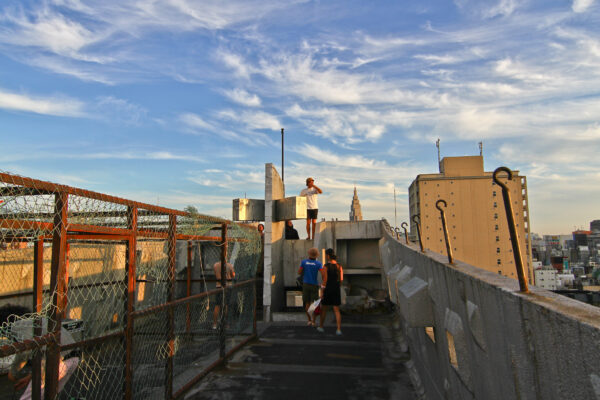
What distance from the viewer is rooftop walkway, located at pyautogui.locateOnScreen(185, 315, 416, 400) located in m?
5.11

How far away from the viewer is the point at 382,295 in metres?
12.8

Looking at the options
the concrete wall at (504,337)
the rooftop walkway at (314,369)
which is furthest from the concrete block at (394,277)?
the concrete wall at (504,337)

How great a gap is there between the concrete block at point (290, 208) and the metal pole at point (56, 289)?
7.77 metres

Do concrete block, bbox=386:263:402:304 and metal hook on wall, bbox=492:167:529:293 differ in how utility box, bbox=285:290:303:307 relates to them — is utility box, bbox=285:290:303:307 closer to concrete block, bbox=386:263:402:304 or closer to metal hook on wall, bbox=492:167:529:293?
concrete block, bbox=386:263:402:304

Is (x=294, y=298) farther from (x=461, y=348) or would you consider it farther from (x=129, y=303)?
(x=461, y=348)

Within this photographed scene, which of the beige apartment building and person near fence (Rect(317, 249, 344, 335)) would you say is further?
the beige apartment building

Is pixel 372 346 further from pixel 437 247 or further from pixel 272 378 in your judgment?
pixel 437 247

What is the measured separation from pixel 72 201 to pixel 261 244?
29.3 ft

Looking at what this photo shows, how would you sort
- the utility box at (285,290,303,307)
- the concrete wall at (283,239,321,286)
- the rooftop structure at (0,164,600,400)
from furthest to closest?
the concrete wall at (283,239,321,286), the utility box at (285,290,303,307), the rooftop structure at (0,164,600,400)

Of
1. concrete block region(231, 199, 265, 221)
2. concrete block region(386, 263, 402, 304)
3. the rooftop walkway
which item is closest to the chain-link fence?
the rooftop walkway

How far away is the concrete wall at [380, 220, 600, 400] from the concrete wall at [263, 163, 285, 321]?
264 inches

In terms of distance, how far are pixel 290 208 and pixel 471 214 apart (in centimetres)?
7718

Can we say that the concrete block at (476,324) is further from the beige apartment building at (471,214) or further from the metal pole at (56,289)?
the beige apartment building at (471,214)

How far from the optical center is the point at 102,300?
9148 mm
